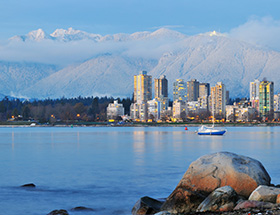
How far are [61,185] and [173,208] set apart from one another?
13.8 meters

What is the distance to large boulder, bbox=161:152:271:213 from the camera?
23156 millimetres

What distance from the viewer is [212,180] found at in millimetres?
23953

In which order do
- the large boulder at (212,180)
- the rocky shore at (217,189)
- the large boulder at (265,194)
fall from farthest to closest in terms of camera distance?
the large boulder at (212,180), the rocky shore at (217,189), the large boulder at (265,194)

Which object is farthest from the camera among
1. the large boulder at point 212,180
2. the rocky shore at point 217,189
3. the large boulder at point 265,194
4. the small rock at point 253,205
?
the large boulder at point 212,180

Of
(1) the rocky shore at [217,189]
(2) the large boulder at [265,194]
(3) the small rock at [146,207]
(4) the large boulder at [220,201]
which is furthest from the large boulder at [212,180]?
(2) the large boulder at [265,194]

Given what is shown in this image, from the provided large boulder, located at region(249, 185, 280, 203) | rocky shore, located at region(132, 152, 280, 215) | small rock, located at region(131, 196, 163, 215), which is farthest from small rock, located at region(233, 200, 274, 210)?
small rock, located at region(131, 196, 163, 215)

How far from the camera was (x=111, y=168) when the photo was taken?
46625 millimetres

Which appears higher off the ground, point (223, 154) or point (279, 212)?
point (223, 154)

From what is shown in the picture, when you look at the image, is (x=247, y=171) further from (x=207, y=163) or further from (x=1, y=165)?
(x=1, y=165)

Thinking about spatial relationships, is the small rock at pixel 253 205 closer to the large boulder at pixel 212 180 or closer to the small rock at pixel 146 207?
the large boulder at pixel 212 180

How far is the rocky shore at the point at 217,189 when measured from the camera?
21.4 m

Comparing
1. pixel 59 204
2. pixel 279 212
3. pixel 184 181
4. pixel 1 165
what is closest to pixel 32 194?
pixel 59 204

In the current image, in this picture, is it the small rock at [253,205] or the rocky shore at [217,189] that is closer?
the small rock at [253,205]

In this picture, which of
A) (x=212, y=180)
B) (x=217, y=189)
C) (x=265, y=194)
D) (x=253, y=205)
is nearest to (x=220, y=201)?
(x=217, y=189)
